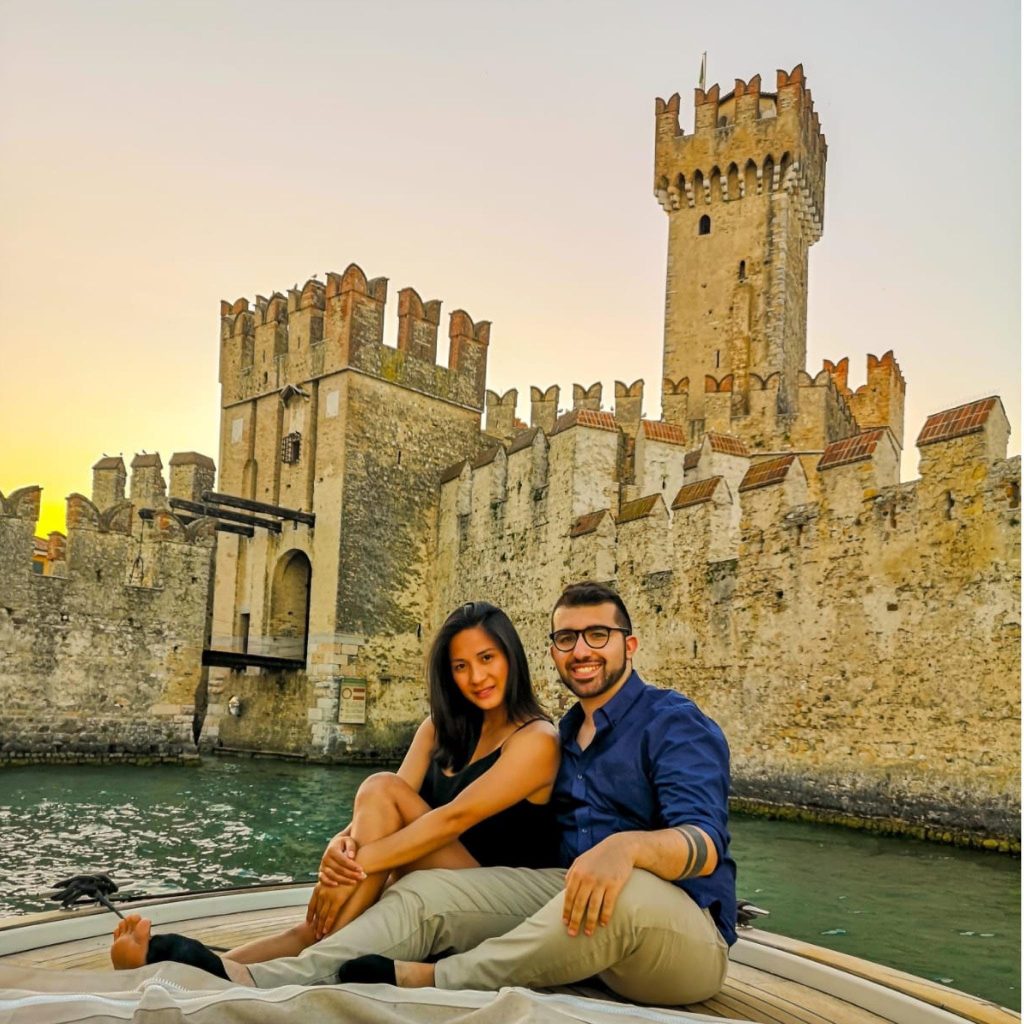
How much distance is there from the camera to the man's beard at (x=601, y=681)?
3.16m

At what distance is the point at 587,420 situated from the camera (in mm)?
18766

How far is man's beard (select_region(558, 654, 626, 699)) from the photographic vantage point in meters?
3.16

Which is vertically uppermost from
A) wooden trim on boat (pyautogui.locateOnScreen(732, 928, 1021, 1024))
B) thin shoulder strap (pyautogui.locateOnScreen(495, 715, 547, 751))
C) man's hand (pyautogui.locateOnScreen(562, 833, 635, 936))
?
thin shoulder strap (pyautogui.locateOnScreen(495, 715, 547, 751))

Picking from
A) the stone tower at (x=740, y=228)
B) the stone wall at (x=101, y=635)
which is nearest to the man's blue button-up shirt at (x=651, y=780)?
the stone wall at (x=101, y=635)

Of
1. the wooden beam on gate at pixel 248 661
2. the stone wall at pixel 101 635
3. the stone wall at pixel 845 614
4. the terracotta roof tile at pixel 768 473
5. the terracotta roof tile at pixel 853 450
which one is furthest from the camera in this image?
the wooden beam on gate at pixel 248 661

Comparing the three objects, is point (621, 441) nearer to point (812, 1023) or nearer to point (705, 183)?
point (705, 183)

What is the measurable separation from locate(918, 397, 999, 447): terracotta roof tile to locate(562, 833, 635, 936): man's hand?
9678 mm

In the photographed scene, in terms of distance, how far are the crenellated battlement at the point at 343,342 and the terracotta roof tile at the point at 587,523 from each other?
750 centimetres

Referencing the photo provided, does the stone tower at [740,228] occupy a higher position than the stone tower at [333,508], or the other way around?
the stone tower at [740,228]

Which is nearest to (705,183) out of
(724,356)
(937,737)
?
(724,356)

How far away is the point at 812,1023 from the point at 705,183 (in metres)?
28.7

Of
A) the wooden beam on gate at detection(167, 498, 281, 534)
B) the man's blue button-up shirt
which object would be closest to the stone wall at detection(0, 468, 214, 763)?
the wooden beam on gate at detection(167, 498, 281, 534)

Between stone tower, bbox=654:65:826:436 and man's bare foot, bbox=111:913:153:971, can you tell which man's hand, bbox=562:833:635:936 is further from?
stone tower, bbox=654:65:826:436

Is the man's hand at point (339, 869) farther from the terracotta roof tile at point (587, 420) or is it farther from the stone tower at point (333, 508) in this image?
the stone tower at point (333, 508)
